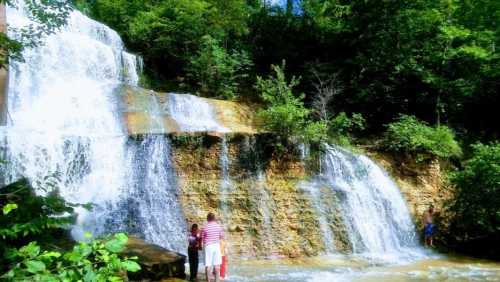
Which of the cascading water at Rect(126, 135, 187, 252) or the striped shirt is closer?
the striped shirt

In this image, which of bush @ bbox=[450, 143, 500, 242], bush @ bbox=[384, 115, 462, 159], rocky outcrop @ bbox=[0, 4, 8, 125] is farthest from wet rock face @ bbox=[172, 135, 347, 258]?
bush @ bbox=[384, 115, 462, 159]

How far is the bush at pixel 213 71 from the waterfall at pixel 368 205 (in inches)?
269

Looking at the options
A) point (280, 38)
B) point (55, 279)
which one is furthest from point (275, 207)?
point (280, 38)

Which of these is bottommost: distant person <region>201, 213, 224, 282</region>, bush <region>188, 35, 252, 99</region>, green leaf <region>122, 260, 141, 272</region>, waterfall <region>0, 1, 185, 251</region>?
distant person <region>201, 213, 224, 282</region>

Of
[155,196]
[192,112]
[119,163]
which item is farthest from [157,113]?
[155,196]

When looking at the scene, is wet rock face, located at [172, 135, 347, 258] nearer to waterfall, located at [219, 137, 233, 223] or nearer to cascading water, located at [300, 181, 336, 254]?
waterfall, located at [219, 137, 233, 223]

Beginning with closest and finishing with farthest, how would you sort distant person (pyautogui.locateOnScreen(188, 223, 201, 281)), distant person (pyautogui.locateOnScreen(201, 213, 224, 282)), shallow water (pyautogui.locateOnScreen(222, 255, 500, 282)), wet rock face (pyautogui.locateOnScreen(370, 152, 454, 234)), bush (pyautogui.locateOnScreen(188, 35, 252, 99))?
distant person (pyautogui.locateOnScreen(201, 213, 224, 282)) → distant person (pyautogui.locateOnScreen(188, 223, 201, 281)) → shallow water (pyautogui.locateOnScreen(222, 255, 500, 282)) → wet rock face (pyautogui.locateOnScreen(370, 152, 454, 234)) → bush (pyautogui.locateOnScreen(188, 35, 252, 99))

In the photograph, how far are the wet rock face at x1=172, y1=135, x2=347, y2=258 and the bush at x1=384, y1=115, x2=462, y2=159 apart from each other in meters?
5.12

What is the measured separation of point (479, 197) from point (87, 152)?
1159 cm

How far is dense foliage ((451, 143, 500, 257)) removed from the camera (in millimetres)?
13967

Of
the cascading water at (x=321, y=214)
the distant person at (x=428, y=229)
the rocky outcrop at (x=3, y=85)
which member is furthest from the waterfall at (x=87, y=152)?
the distant person at (x=428, y=229)

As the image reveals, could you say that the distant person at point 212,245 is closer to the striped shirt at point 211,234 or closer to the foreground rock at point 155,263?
the striped shirt at point 211,234

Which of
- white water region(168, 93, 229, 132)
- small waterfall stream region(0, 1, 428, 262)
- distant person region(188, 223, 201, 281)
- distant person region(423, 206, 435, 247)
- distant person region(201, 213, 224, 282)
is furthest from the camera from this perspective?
white water region(168, 93, 229, 132)

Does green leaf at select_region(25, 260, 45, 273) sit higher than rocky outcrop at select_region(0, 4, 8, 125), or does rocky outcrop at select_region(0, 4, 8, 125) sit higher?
rocky outcrop at select_region(0, 4, 8, 125)
